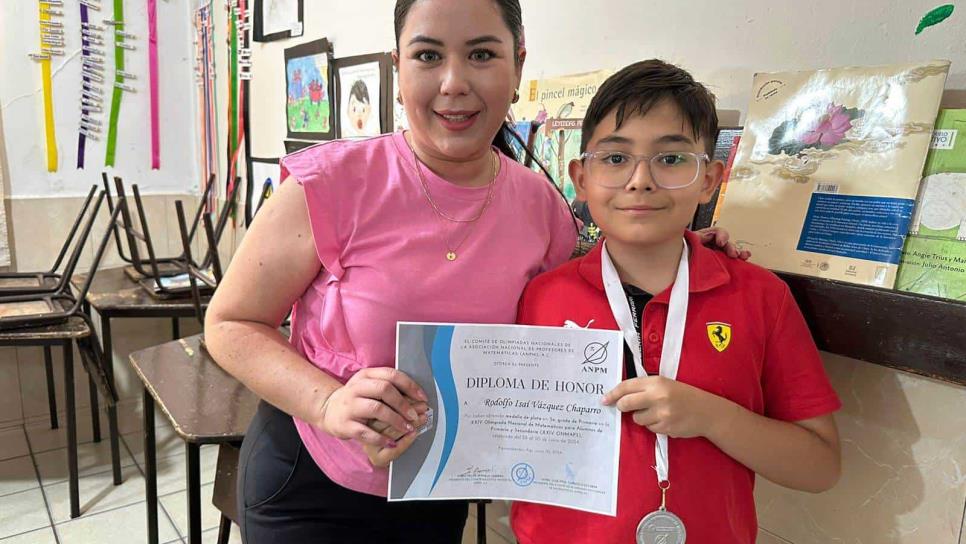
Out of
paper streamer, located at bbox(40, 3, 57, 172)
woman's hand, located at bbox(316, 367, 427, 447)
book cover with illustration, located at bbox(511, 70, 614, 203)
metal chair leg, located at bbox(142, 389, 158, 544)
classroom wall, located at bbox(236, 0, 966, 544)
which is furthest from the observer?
paper streamer, located at bbox(40, 3, 57, 172)

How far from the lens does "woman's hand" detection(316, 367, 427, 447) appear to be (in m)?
0.76

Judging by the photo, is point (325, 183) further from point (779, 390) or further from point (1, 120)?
point (1, 120)

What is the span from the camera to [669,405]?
77cm

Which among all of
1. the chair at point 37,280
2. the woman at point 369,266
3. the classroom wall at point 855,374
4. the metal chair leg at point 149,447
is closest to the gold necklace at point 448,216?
the woman at point 369,266

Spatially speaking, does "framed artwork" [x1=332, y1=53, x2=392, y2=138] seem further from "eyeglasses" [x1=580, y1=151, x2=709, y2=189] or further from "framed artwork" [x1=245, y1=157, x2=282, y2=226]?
"eyeglasses" [x1=580, y1=151, x2=709, y2=189]

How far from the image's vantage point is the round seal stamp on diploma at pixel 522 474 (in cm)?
83

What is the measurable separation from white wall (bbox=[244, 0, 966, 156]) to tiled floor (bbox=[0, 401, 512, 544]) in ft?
4.32

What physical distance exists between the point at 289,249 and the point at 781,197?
75 cm

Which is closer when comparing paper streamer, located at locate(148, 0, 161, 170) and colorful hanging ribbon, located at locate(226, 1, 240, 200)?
colorful hanging ribbon, located at locate(226, 1, 240, 200)

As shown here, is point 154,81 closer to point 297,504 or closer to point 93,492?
point 93,492

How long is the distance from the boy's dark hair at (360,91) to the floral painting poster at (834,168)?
1.44 metres

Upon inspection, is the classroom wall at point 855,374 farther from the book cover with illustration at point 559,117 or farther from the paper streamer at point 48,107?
the paper streamer at point 48,107
